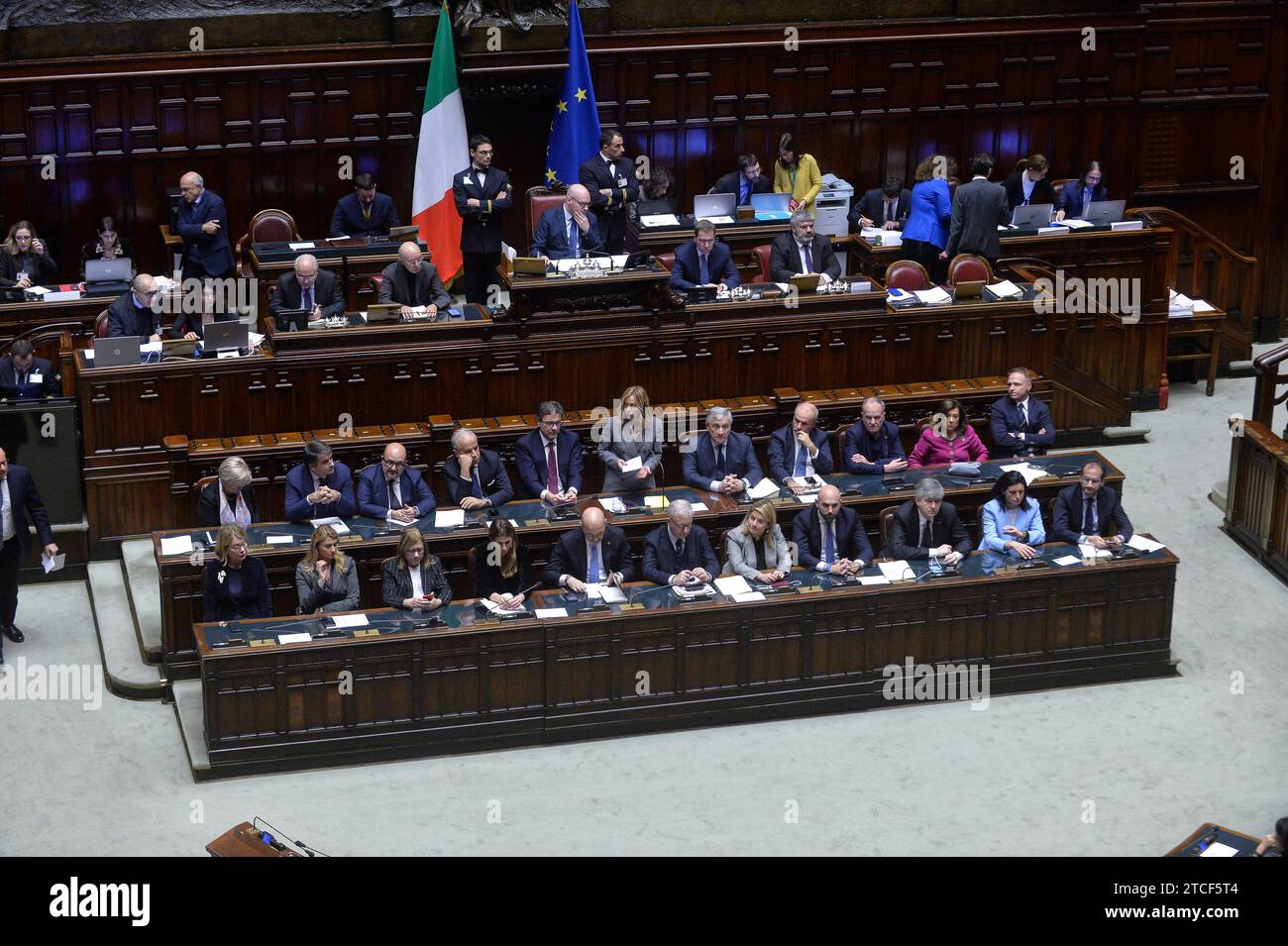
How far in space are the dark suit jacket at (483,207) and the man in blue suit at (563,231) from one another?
0.40 m

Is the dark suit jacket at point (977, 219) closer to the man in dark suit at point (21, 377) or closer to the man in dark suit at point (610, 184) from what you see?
the man in dark suit at point (610, 184)

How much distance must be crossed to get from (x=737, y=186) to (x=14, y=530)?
741 cm

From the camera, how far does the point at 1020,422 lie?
15.6 metres

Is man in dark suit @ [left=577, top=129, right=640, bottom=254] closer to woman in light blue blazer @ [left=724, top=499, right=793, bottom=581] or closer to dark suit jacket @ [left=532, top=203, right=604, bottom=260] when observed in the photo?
dark suit jacket @ [left=532, top=203, right=604, bottom=260]

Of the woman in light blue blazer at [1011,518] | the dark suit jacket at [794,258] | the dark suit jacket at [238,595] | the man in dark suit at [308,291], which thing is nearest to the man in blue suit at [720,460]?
the woman in light blue blazer at [1011,518]

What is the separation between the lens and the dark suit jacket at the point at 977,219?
1712 cm

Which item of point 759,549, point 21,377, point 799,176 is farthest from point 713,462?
point 21,377

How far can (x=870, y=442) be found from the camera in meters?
15.2

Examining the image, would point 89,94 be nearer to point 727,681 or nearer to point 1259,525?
point 727,681

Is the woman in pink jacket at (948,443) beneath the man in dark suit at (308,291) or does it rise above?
beneath

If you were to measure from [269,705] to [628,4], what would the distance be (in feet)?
27.7

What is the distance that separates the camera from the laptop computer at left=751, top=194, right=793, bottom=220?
17953 millimetres

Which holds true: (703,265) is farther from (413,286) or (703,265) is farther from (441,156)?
(441,156)

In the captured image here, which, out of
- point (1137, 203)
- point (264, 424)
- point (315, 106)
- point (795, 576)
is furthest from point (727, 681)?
point (1137, 203)
